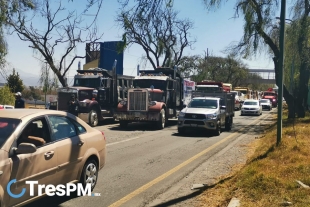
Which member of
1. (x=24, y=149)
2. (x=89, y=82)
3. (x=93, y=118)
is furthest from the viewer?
(x=89, y=82)

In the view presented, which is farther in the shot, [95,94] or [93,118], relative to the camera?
[95,94]

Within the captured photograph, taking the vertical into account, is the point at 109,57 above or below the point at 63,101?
above

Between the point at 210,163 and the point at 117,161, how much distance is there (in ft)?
8.12

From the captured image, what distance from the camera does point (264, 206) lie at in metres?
6.16

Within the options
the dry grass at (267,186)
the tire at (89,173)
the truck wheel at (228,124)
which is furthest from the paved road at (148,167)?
the truck wheel at (228,124)

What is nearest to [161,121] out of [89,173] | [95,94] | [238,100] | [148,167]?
[95,94]

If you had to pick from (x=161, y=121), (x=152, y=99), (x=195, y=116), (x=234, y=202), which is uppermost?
(x=152, y=99)

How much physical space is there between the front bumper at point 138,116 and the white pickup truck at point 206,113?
1.81 meters

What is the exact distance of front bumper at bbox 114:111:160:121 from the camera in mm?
19594

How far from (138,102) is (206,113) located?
4.06 meters

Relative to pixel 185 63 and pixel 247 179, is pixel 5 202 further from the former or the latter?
pixel 185 63

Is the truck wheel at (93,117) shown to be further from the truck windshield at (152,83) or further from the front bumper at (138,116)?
the truck windshield at (152,83)

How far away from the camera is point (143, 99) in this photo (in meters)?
20.0

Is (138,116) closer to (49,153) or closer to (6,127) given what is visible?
(49,153)
